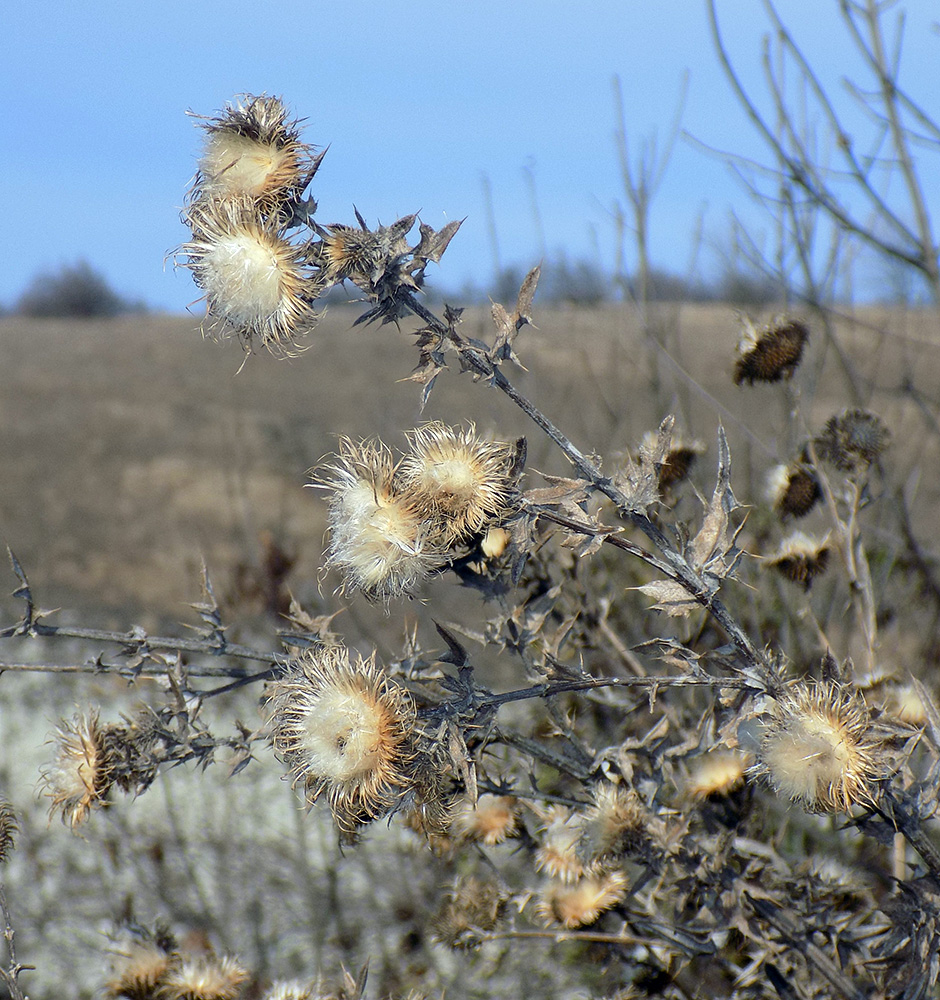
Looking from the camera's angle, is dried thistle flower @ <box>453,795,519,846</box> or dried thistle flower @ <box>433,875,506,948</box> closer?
dried thistle flower @ <box>453,795,519,846</box>

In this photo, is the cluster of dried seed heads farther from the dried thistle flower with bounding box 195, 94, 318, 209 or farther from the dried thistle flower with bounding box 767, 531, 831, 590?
the dried thistle flower with bounding box 767, 531, 831, 590

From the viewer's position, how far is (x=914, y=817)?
1.29 m

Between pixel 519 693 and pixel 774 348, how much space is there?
1220mm

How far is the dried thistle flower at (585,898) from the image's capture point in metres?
1.73

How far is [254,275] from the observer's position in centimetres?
116

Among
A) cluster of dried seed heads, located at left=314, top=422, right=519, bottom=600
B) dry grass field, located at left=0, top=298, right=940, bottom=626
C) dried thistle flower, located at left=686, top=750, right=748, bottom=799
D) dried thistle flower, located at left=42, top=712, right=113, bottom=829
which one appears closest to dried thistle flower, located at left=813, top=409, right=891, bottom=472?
dried thistle flower, located at left=686, top=750, right=748, bottom=799

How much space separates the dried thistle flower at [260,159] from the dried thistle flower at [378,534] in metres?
0.32

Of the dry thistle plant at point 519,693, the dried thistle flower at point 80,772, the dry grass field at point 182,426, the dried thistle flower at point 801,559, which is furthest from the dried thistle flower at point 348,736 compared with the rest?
the dry grass field at point 182,426

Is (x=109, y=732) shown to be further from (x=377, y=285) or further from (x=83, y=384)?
(x=83, y=384)

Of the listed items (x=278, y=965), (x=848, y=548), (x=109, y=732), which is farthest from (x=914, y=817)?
(x=278, y=965)

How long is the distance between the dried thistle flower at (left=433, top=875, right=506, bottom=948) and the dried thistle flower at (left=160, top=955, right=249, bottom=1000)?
0.42m

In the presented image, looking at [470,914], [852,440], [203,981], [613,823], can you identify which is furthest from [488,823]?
[852,440]

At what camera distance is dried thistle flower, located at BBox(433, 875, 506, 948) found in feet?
6.44

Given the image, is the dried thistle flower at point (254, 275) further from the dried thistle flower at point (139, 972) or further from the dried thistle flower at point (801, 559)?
the dried thistle flower at point (139, 972)
